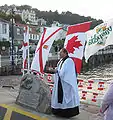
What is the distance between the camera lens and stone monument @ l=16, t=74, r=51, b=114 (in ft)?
20.9

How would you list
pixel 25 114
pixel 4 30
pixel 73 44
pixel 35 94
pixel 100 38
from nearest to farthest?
pixel 25 114
pixel 35 94
pixel 100 38
pixel 73 44
pixel 4 30

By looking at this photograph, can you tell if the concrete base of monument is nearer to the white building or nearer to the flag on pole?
the flag on pole

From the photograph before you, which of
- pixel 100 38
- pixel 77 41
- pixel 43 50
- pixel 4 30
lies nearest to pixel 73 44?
pixel 77 41

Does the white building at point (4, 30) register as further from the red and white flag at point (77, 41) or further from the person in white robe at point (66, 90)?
the person in white robe at point (66, 90)

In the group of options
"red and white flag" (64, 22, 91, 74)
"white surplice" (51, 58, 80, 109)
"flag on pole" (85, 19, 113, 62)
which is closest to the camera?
"white surplice" (51, 58, 80, 109)

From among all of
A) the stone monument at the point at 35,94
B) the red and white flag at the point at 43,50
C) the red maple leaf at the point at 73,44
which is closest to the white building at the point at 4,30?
the red and white flag at the point at 43,50

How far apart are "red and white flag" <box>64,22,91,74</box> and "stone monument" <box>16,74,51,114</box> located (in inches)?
58.2

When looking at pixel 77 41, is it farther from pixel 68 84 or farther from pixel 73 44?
pixel 68 84

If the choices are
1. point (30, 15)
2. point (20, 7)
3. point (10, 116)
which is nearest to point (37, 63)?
point (10, 116)

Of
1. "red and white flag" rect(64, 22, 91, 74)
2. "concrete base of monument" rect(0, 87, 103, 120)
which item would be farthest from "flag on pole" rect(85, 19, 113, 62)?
"concrete base of monument" rect(0, 87, 103, 120)

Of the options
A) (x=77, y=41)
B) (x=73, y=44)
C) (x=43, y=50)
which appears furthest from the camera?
(x=43, y=50)

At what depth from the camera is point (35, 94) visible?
21.2 ft

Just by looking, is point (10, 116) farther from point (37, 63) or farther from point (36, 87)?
point (37, 63)

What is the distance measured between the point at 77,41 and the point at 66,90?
2074 mm
